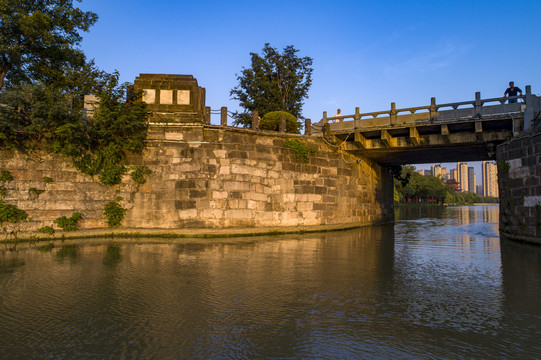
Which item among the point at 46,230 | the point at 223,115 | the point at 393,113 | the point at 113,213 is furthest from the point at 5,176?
the point at 393,113

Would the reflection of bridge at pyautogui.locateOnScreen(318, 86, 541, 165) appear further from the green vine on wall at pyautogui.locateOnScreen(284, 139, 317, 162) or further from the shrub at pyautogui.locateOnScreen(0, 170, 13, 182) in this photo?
the shrub at pyautogui.locateOnScreen(0, 170, 13, 182)

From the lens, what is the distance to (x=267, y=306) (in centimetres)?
531

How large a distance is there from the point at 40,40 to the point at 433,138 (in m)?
22.6

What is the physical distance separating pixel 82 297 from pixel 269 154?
38.8ft

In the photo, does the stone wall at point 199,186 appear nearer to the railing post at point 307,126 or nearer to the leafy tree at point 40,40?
the railing post at point 307,126

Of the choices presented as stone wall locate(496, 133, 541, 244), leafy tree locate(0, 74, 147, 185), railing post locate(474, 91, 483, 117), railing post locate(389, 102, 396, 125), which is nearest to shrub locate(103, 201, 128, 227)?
leafy tree locate(0, 74, 147, 185)

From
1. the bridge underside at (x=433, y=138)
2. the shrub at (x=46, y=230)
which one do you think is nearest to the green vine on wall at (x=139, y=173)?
the shrub at (x=46, y=230)

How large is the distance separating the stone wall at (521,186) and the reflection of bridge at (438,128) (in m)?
1.39

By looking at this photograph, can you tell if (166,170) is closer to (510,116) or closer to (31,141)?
(31,141)

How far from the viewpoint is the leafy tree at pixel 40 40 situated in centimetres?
1828

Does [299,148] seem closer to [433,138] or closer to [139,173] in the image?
[433,138]

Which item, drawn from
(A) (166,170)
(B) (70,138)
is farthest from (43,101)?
(A) (166,170)

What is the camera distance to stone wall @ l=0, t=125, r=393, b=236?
1353 centimetres

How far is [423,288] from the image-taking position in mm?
6371
